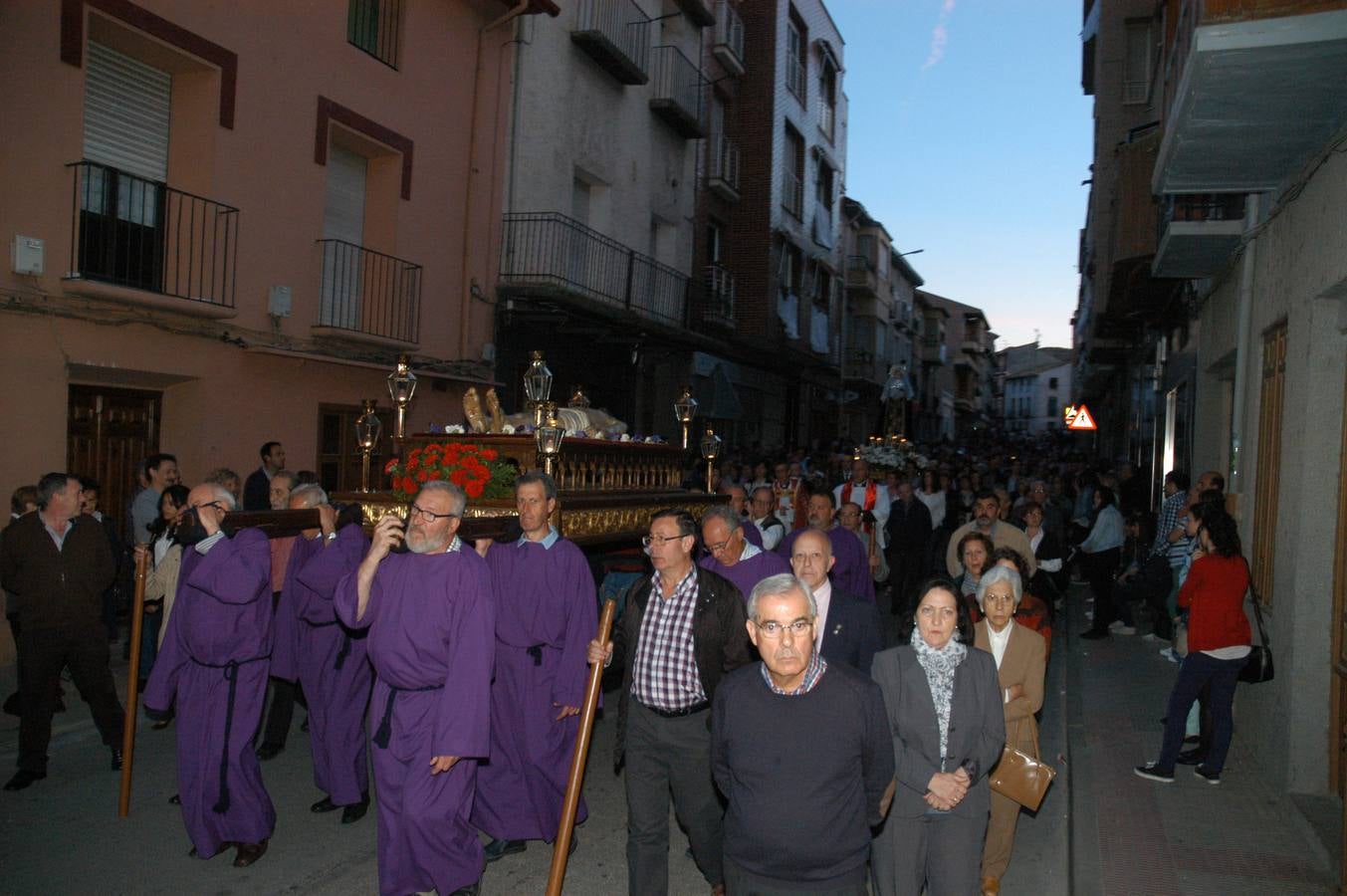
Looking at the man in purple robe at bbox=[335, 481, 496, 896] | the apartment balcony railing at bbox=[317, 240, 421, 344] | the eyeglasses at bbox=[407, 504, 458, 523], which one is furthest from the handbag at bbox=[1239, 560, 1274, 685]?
A: the apartment balcony railing at bbox=[317, 240, 421, 344]

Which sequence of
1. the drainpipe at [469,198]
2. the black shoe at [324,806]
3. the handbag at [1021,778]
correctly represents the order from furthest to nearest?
the drainpipe at [469,198], the black shoe at [324,806], the handbag at [1021,778]

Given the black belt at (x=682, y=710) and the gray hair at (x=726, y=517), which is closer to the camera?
the black belt at (x=682, y=710)

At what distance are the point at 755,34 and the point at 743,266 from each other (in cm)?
556

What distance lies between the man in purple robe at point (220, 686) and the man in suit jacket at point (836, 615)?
2.68 meters

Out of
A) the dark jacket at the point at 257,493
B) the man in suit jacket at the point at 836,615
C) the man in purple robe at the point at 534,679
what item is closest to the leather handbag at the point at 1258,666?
the man in suit jacket at the point at 836,615

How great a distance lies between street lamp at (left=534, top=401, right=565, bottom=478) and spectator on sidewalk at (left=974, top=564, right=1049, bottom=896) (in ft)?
9.87

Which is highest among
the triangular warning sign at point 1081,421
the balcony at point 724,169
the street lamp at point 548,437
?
the balcony at point 724,169

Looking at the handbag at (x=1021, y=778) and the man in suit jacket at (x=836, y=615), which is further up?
the man in suit jacket at (x=836, y=615)

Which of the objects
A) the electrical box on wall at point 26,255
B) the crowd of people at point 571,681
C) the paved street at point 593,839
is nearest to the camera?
the crowd of people at point 571,681

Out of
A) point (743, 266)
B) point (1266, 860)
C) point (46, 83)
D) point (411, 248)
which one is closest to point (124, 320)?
point (46, 83)

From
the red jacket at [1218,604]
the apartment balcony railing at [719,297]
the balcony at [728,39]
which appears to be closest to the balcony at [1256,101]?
the red jacket at [1218,604]

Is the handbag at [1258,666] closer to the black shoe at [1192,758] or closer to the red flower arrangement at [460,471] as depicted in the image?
the black shoe at [1192,758]

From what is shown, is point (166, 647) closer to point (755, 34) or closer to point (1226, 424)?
point (1226, 424)

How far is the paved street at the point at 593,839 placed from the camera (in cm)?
506
